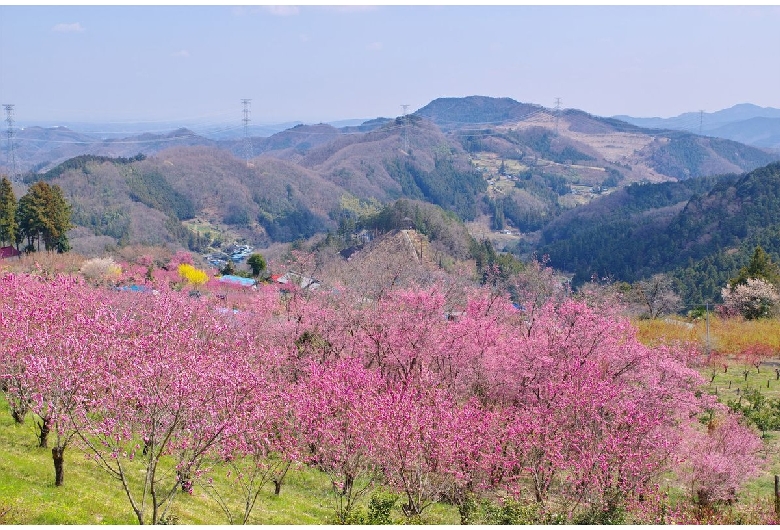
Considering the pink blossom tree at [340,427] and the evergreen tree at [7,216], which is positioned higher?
the evergreen tree at [7,216]

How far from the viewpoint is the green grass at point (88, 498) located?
11080 mm

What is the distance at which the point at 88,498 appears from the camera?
12.0 metres

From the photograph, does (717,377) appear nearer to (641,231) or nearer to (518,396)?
(518,396)

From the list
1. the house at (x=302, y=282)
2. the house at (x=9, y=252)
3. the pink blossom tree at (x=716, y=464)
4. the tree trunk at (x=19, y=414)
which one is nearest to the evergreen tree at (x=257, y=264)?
the house at (x=9, y=252)

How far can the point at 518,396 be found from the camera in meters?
16.6

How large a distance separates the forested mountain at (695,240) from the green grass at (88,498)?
53.0 m

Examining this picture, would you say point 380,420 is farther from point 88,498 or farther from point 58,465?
point 58,465

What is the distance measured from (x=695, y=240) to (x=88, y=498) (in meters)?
90.0

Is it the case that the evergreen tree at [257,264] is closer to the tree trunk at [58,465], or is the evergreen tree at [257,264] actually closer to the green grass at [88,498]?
the green grass at [88,498]

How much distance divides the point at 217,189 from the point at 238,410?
150780 mm

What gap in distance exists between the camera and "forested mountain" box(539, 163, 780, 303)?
223 ft

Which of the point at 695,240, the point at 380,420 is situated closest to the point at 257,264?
the point at 380,420

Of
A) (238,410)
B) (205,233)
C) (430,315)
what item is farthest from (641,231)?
(238,410)

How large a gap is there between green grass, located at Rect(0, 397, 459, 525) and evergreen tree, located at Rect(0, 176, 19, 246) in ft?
122
